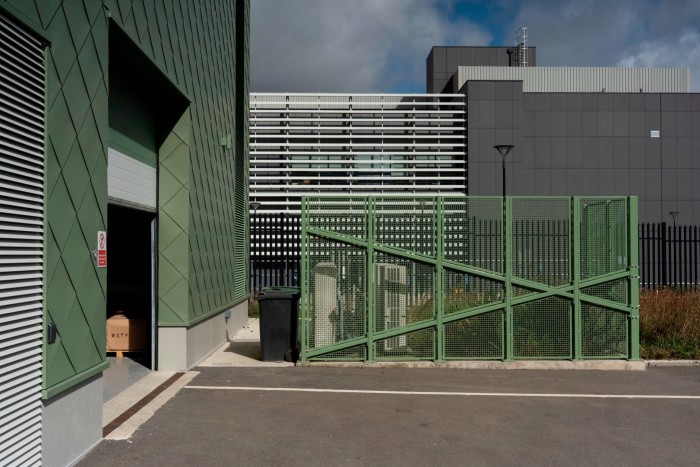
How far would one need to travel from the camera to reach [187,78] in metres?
9.97

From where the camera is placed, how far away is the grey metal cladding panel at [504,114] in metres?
38.2

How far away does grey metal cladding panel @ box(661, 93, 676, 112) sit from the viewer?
1588 inches

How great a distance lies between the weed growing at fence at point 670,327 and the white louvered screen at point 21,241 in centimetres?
984

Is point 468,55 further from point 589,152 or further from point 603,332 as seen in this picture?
Answer: point 603,332

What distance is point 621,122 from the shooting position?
1576 inches

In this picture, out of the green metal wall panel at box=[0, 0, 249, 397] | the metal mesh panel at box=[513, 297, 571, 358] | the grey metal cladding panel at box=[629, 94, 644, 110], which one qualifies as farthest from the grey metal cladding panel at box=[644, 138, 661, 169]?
the metal mesh panel at box=[513, 297, 571, 358]

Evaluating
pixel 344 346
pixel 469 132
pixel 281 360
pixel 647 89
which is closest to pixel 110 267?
pixel 281 360

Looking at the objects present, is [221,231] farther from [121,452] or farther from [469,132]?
[469,132]

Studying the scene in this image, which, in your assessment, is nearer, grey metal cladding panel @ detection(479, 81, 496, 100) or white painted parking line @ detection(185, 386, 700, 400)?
white painted parking line @ detection(185, 386, 700, 400)

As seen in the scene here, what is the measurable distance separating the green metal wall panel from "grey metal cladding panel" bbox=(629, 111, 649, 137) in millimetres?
31597

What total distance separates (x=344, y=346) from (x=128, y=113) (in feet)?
16.0

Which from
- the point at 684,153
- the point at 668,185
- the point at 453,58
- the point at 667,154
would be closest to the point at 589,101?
the point at 667,154

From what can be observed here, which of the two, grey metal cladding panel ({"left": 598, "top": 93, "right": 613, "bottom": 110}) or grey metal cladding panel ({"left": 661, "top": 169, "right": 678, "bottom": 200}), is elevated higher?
grey metal cladding panel ({"left": 598, "top": 93, "right": 613, "bottom": 110})

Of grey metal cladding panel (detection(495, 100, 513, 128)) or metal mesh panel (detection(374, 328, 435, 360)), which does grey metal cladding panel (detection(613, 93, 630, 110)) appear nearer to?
grey metal cladding panel (detection(495, 100, 513, 128))
